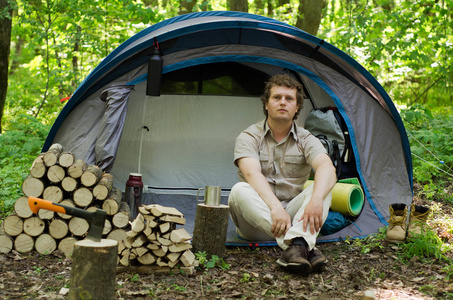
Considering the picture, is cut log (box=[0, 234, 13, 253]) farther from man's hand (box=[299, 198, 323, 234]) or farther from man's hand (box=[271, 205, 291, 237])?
man's hand (box=[299, 198, 323, 234])

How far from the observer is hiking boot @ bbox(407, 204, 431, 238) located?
3332 mm

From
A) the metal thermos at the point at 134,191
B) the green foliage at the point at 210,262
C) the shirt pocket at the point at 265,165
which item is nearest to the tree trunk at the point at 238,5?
the metal thermos at the point at 134,191

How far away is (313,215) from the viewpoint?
276 centimetres

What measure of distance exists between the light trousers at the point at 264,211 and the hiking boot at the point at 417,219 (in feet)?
2.62

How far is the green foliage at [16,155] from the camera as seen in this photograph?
4264 millimetres

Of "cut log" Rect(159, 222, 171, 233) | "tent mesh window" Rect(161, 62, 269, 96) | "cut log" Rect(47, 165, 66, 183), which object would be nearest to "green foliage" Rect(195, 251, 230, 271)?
"cut log" Rect(159, 222, 171, 233)

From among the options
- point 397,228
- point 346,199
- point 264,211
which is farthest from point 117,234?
point 397,228

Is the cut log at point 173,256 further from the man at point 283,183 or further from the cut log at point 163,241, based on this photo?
the man at point 283,183

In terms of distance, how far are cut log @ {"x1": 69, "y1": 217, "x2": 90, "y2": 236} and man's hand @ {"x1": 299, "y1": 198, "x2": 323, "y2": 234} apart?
147 cm

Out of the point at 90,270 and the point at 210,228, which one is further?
the point at 210,228

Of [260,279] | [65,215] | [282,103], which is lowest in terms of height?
[260,279]

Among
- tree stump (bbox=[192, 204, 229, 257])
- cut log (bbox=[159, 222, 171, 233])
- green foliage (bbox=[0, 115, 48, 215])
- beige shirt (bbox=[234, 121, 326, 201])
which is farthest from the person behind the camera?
green foliage (bbox=[0, 115, 48, 215])

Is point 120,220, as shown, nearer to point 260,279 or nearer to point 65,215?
point 65,215

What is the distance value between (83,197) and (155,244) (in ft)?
2.34
